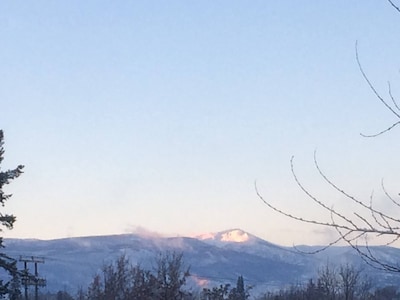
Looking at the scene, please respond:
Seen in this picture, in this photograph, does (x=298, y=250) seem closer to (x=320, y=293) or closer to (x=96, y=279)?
(x=96, y=279)

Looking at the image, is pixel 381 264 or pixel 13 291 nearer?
pixel 381 264

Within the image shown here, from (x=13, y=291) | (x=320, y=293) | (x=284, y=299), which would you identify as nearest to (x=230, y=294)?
(x=13, y=291)

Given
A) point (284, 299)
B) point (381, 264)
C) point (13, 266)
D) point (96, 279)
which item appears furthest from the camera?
point (284, 299)

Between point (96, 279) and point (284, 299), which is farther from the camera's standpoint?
point (284, 299)

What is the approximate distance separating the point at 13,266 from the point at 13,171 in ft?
9.72

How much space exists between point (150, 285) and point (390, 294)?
64487mm

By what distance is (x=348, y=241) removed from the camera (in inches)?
178

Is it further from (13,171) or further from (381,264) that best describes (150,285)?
(381,264)

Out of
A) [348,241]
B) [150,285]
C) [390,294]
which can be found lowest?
[390,294]

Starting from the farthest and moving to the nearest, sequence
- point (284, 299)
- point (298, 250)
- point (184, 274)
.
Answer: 1. point (284, 299)
2. point (184, 274)
3. point (298, 250)

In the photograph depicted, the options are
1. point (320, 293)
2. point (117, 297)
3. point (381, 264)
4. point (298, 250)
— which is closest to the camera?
point (381, 264)

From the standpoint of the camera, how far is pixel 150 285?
27.3m

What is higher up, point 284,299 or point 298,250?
point 298,250

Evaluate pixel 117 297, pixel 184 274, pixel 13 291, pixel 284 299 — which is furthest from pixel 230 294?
pixel 284 299
